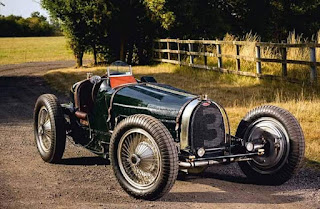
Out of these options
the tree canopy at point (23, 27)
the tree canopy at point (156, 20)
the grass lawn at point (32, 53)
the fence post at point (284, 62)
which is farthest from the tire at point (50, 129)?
the tree canopy at point (23, 27)

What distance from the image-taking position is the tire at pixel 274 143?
629cm

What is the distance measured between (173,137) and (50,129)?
7.90ft

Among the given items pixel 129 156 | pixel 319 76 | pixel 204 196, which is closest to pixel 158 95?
pixel 129 156

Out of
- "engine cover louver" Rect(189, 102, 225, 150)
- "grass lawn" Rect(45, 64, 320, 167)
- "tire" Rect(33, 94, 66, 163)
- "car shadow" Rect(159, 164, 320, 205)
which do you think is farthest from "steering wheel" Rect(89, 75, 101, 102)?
"grass lawn" Rect(45, 64, 320, 167)

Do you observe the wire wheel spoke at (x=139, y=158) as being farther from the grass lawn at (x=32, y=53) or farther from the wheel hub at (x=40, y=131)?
the grass lawn at (x=32, y=53)

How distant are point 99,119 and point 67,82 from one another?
11903 millimetres

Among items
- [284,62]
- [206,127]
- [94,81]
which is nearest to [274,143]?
[206,127]

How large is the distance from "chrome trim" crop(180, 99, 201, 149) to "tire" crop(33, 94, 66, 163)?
216 cm

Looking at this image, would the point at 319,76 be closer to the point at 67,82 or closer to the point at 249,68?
the point at 249,68

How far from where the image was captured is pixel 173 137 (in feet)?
20.5

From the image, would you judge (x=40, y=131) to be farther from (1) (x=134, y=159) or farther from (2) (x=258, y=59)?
(2) (x=258, y=59)

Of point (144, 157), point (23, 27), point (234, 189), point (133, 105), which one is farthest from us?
point (23, 27)

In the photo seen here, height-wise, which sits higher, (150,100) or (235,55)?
(150,100)

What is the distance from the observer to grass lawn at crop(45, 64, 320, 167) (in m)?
10.2
